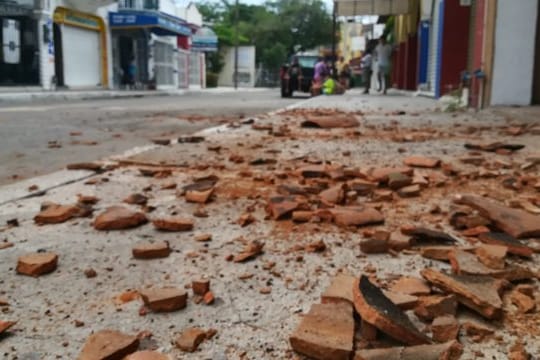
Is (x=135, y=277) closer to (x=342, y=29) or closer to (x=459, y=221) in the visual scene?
(x=459, y=221)

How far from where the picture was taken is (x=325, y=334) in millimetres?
1192

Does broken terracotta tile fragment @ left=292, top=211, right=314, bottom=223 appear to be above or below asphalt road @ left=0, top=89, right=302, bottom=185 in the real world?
above

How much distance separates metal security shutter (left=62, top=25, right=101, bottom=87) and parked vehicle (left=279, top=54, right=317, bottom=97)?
9.31 meters

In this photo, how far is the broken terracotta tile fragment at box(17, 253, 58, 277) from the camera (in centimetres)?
165

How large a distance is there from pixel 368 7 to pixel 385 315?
56.2ft

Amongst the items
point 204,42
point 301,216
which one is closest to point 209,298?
point 301,216

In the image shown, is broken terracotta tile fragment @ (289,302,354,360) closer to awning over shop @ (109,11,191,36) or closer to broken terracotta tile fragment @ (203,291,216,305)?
broken terracotta tile fragment @ (203,291,216,305)

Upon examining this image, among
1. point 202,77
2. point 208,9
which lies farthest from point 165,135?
point 208,9

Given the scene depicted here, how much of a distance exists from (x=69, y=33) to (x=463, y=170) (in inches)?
957

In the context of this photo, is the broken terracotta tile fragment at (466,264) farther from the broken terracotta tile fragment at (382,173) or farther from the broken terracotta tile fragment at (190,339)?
the broken terracotta tile fragment at (382,173)

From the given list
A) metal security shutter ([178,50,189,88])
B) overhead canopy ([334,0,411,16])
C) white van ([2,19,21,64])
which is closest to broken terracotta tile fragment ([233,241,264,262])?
overhead canopy ([334,0,411,16])

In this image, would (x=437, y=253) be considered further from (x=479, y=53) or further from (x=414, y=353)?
(x=479, y=53)

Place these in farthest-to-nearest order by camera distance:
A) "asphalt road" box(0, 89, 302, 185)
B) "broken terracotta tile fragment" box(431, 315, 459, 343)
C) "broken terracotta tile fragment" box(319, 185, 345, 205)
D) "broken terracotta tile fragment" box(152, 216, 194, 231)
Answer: "asphalt road" box(0, 89, 302, 185), "broken terracotta tile fragment" box(319, 185, 345, 205), "broken terracotta tile fragment" box(152, 216, 194, 231), "broken terracotta tile fragment" box(431, 315, 459, 343)

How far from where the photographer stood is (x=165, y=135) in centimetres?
619
